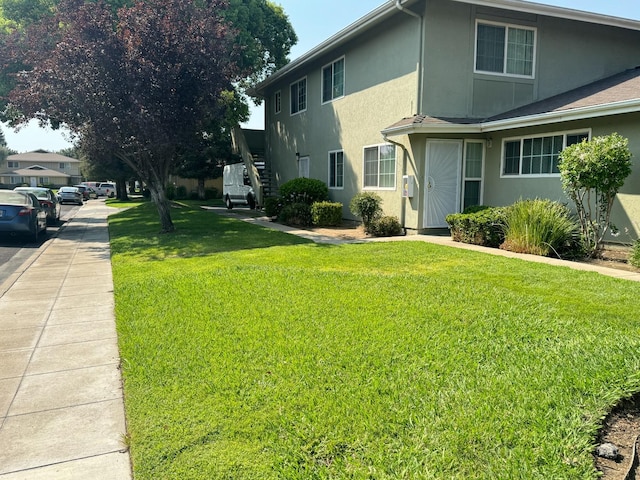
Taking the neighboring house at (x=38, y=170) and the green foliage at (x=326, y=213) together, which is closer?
the green foliage at (x=326, y=213)

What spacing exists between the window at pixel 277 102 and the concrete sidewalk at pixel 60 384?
16.6 metres

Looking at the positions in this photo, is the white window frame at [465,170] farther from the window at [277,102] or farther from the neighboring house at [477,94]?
the window at [277,102]

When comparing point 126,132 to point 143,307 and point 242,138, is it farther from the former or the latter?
point 242,138

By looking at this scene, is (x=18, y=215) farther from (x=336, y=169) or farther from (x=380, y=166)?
(x=380, y=166)

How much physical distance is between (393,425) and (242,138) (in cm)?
2262

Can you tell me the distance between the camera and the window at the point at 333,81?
54.5ft

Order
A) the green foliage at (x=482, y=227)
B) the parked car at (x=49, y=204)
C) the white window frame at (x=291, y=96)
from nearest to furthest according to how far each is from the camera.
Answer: the green foliage at (x=482, y=227)
the parked car at (x=49, y=204)
the white window frame at (x=291, y=96)

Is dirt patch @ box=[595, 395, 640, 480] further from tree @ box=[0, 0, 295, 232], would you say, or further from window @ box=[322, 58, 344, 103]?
window @ box=[322, 58, 344, 103]

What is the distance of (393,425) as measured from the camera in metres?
3.05

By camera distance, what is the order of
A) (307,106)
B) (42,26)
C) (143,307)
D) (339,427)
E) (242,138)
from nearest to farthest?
(339,427) < (143,307) < (42,26) < (307,106) < (242,138)

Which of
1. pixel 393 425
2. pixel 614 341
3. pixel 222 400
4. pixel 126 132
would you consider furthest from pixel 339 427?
pixel 126 132

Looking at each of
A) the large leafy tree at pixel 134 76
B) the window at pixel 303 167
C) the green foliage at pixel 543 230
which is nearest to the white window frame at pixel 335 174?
the window at pixel 303 167

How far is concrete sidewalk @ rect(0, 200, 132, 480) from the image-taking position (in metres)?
2.91

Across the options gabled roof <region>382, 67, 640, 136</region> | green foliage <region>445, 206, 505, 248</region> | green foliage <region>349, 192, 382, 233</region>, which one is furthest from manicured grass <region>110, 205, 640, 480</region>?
green foliage <region>349, 192, 382, 233</region>
